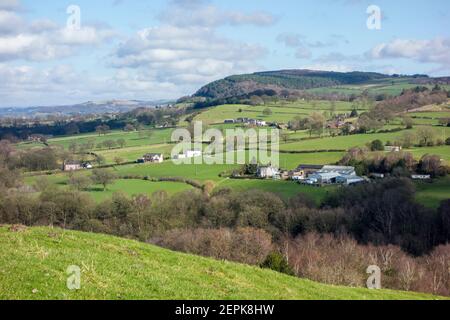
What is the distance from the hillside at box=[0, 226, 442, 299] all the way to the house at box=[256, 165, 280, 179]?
52501 millimetres

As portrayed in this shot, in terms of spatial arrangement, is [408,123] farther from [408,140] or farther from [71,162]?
[71,162]

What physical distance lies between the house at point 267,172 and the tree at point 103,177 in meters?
21.0

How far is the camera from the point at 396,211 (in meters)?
50.1

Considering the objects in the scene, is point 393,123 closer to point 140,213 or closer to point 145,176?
point 145,176

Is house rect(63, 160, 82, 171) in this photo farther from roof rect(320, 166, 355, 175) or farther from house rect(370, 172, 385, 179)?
house rect(370, 172, 385, 179)

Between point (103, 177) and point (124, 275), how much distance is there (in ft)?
183

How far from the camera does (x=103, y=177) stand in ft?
220

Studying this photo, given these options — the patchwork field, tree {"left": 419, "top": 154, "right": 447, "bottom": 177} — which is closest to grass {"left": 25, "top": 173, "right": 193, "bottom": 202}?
the patchwork field

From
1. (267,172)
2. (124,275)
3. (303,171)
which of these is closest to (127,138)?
(267,172)

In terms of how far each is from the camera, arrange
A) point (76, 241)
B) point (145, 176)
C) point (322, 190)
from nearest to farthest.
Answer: point (76, 241), point (322, 190), point (145, 176)
